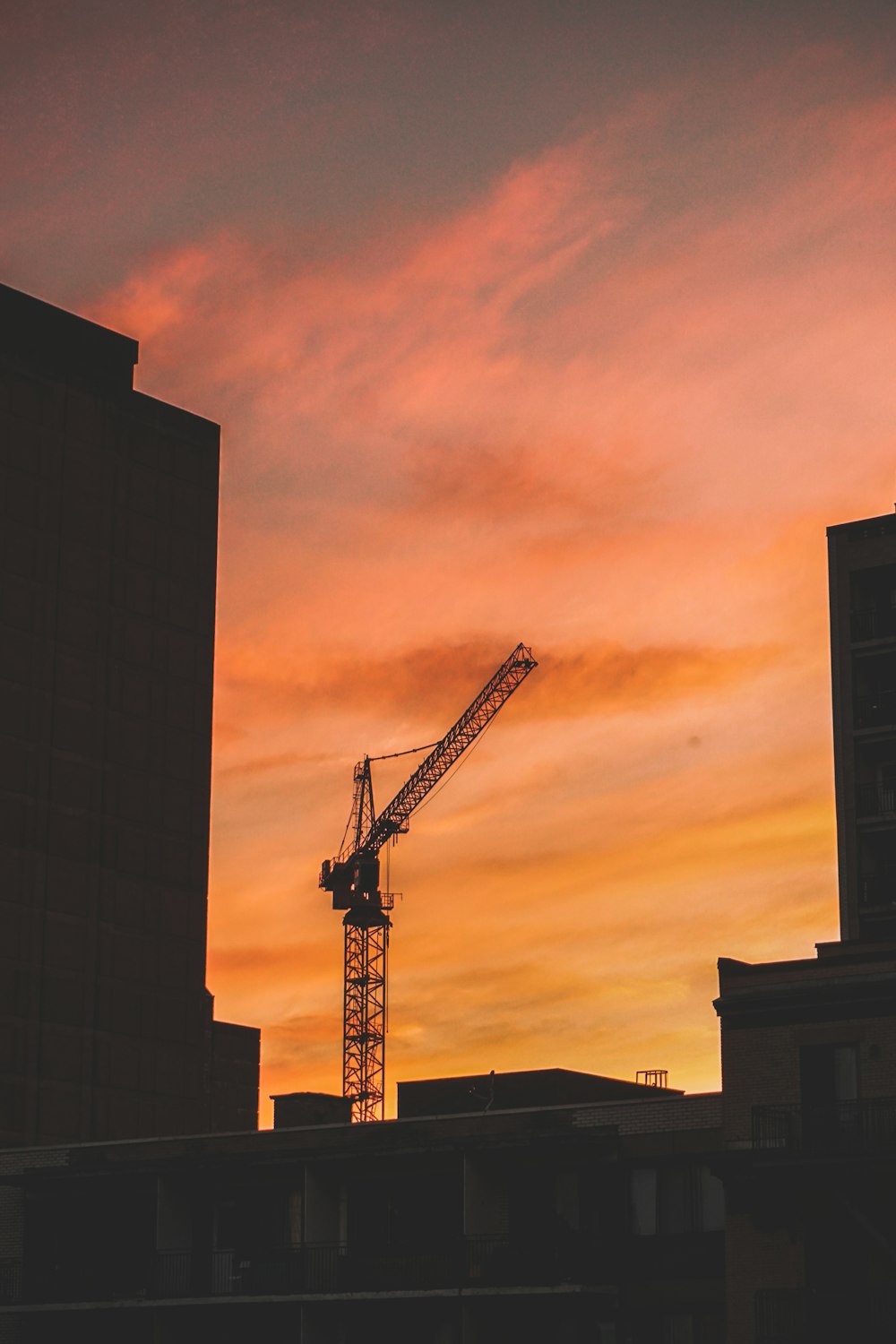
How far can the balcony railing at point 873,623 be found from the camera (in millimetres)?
94812

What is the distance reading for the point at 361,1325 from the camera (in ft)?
212

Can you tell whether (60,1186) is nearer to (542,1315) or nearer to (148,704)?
(542,1315)

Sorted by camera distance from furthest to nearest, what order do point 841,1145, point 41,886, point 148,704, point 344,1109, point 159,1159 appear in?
point 148,704, point 41,886, point 344,1109, point 159,1159, point 841,1145

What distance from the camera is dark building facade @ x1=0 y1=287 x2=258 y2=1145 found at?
389 feet

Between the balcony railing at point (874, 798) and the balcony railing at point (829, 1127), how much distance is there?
39.3 meters

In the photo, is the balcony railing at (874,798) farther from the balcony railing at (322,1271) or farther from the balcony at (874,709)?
the balcony railing at (322,1271)

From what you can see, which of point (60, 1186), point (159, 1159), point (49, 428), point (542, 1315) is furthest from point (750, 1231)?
point (49, 428)

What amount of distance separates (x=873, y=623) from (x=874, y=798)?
806cm

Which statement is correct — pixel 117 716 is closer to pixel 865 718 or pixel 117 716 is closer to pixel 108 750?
pixel 108 750

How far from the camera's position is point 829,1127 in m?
54.1

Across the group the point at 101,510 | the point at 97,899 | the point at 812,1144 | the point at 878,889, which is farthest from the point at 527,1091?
the point at 101,510

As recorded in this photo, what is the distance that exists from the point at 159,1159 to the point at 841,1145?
83.7 ft

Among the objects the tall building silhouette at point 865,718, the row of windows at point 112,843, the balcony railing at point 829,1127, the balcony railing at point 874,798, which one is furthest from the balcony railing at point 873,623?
the row of windows at point 112,843

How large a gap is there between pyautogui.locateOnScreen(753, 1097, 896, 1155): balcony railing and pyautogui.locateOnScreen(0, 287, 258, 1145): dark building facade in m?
68.5
